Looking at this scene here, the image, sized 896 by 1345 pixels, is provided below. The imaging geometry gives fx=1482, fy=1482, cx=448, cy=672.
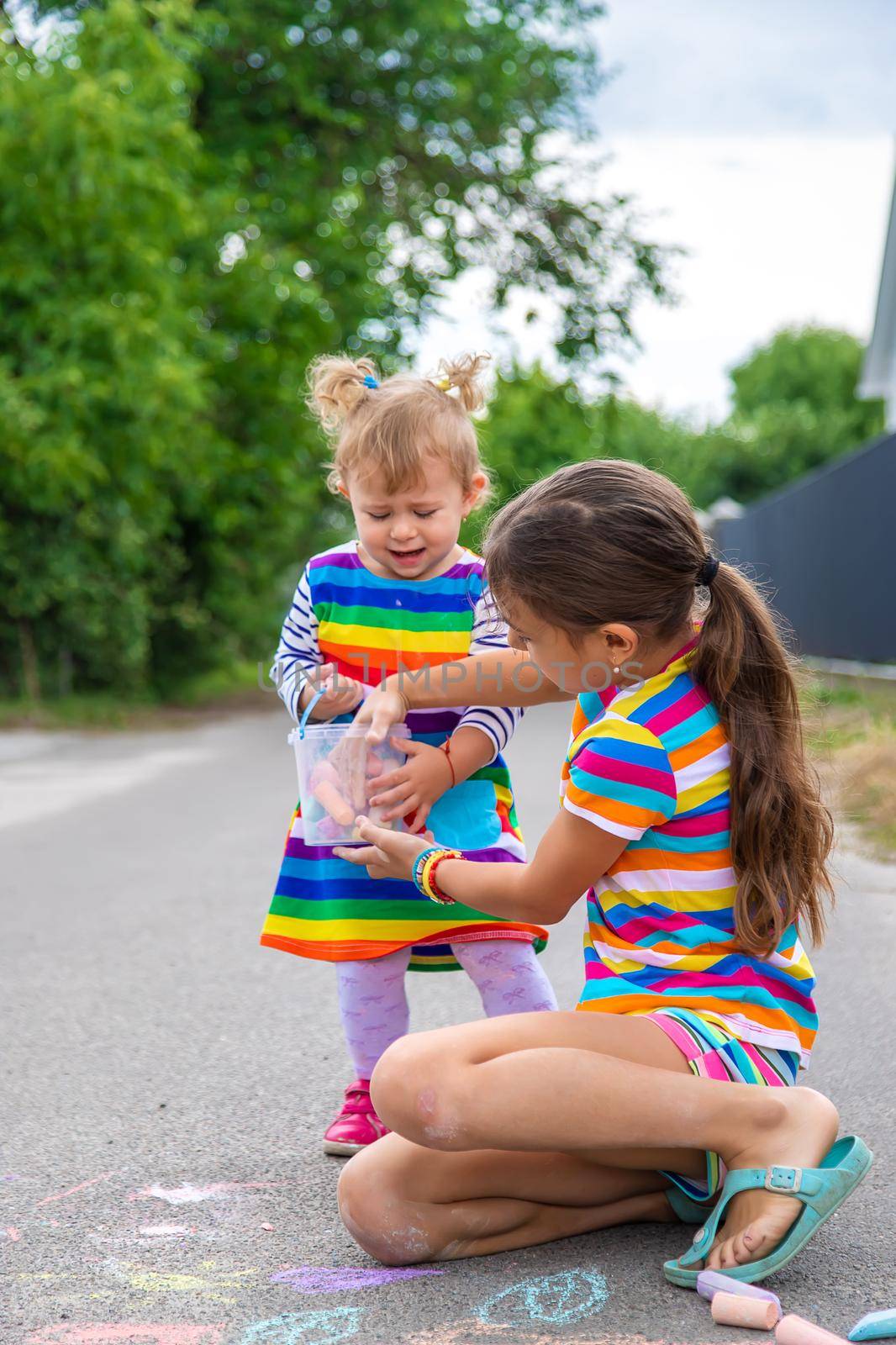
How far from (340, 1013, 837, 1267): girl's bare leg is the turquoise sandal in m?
0.02

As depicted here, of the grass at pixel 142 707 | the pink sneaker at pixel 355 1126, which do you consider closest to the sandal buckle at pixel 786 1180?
the pink sneaker at pixel 355 1126

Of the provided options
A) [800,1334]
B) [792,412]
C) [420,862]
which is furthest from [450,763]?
[792,412]

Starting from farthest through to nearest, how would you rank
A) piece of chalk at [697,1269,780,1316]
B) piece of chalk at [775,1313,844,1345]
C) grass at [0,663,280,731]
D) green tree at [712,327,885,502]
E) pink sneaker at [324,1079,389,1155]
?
green tree at [712,327,885,502]
grass at [0,663,280,731]
pink sneaker at [324,1079,389,1155]
piece of chalk at [697,1269,780,1316]
piece of chalk at [775,1313,844,1345]

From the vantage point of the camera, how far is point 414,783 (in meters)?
2.83

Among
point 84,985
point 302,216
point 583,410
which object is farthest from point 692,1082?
point 583,410

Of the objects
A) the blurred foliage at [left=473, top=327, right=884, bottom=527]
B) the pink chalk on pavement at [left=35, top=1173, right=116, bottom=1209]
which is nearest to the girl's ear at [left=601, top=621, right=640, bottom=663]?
the pink chalk on pavement at [left=35, top=1173, right=116, bottom=1209]

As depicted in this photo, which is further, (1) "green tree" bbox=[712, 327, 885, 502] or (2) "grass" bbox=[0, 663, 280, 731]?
(1) "green tree" bbox=[712, 327, 885, 502]

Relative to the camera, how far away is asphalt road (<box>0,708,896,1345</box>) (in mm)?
2172

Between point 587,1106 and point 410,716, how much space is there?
104 cm

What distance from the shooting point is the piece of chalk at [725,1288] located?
2117 mm

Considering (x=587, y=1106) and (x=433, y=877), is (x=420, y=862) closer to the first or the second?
(x=433, y=877)

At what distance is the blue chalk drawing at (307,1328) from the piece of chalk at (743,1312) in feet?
1.70

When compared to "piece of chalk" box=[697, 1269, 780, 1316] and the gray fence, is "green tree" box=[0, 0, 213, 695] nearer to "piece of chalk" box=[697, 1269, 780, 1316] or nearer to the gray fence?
the gray fence

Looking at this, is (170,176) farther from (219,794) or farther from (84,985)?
(84,985)
